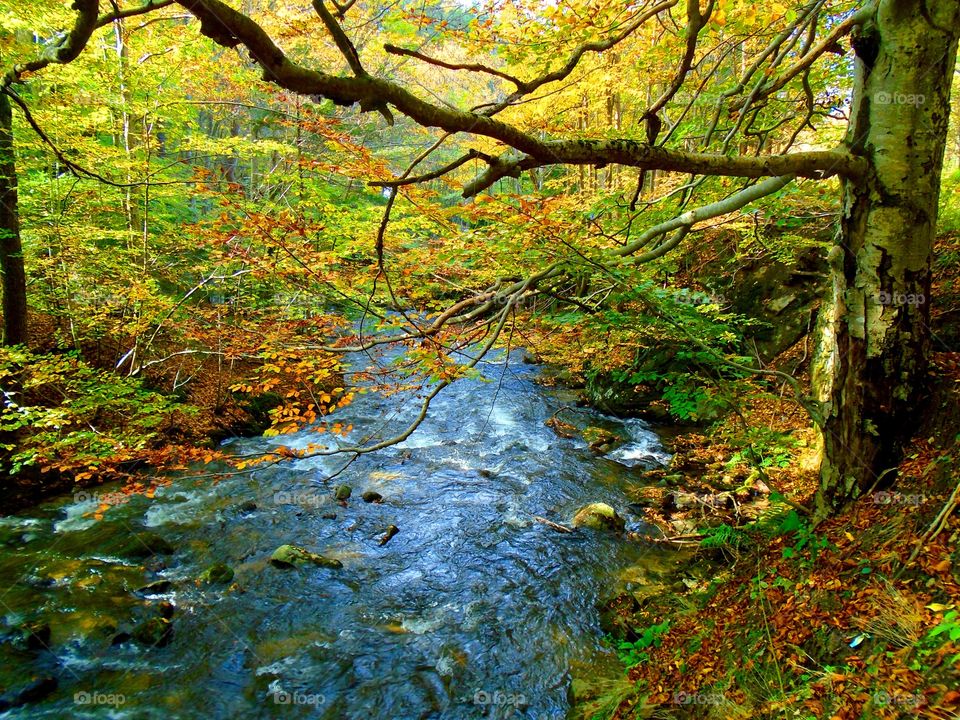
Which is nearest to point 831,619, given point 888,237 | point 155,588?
point 888,237

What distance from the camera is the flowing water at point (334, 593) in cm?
437

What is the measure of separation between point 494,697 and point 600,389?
8.06m

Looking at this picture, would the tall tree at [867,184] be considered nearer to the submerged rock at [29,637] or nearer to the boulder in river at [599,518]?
the boulder in river at [599,518]

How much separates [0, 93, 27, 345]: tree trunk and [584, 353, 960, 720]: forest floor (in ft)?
30.8

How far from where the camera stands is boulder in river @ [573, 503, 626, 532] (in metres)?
6.75

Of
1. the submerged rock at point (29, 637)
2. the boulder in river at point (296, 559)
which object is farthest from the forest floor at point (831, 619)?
the submerged rock at point (29, 637)

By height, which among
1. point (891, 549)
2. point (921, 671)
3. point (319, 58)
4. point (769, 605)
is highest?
point (319, 58)

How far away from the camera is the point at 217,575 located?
585 cm

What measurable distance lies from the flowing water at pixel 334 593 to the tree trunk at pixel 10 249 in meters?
2.83

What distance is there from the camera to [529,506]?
7.54m

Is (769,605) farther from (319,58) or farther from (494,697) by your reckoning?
(319,58)

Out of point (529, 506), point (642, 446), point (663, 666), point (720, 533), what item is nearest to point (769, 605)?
point (663, 666)

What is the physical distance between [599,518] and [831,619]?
12.9 feet

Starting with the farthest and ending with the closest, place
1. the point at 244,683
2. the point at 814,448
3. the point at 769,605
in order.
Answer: the point at 814,448 → the point at 244,683 → the point at 769,605
